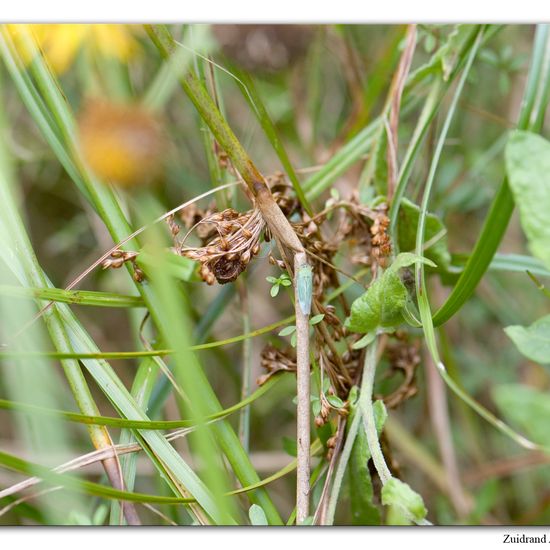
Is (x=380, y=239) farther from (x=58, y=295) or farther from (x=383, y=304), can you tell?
(x=58, y=295)

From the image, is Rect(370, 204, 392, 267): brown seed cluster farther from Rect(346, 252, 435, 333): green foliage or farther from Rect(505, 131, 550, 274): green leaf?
Rect(505, 131, 550, 274): green leaf

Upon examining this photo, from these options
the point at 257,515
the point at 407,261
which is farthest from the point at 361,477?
the point at 407,261

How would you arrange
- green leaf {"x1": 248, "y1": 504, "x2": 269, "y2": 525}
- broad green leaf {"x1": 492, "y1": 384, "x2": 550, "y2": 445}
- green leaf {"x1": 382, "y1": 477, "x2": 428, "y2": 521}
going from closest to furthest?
broad green leaf {"x1": 492, "y1": 384, "x2": 550, "y2": 445}
green leaf {"x1": 382, "y1": 477, "x2": 428, "y2": 521}
green leaf {"x1": 248, "y1": 504, "x2": 269, "y2": 525}

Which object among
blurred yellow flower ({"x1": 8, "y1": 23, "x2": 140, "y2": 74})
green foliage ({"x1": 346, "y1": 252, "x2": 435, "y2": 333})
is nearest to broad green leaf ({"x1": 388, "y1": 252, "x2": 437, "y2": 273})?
green foliage ({"x1": 346, "y1": 252, "x2": 435, "y2": 333})

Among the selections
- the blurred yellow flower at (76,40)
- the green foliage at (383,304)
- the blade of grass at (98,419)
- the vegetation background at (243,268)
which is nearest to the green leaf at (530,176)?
the vegetation background at (243,268)

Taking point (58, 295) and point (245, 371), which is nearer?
point (58, 295)

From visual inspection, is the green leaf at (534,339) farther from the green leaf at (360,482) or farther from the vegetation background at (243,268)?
the green leaf at (360,482)
